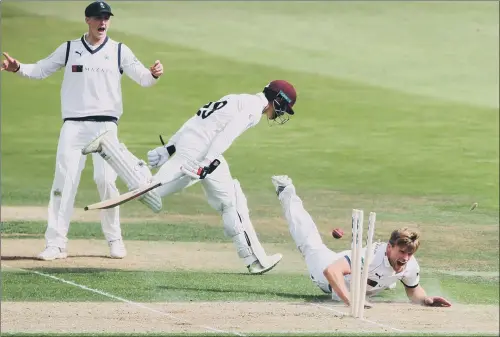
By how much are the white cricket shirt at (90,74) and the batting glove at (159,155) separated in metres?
0.51

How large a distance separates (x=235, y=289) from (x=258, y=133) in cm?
923

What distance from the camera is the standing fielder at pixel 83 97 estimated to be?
10289 mm

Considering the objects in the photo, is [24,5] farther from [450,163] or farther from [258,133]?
[450,163]

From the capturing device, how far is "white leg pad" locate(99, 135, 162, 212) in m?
9.78

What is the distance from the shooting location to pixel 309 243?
9.12m

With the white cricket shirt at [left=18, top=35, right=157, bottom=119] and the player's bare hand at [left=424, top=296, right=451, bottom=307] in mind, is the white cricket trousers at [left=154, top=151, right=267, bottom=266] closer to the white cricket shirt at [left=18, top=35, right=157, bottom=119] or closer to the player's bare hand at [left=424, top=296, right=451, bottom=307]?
the white cricket shirt at [left=18, top=35, right=157, bottom=119]

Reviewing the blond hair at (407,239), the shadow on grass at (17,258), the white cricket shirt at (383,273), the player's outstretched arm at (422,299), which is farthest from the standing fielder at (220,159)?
the blond hair at (407,239)

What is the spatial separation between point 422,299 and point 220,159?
171 cm

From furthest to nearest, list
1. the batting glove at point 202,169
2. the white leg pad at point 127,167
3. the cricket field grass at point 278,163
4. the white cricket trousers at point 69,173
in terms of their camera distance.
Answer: the white cricket trousers at point 69,173
the white leg pad at point 127,167
the batting glove at point 202,169
the cricket field grass at point 278,163

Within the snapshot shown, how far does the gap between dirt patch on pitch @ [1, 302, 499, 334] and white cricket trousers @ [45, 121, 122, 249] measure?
168cm

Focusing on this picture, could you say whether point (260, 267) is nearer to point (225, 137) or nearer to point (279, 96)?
point (225, 137)

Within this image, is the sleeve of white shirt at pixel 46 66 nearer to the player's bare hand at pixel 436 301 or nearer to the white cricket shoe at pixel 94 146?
the white cricket shoe at pixel 94 146

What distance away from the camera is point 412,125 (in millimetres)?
19172

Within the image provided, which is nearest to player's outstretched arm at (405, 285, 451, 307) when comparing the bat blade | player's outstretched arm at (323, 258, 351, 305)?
player's outstretched arm at (323, 258, 351, 305)
